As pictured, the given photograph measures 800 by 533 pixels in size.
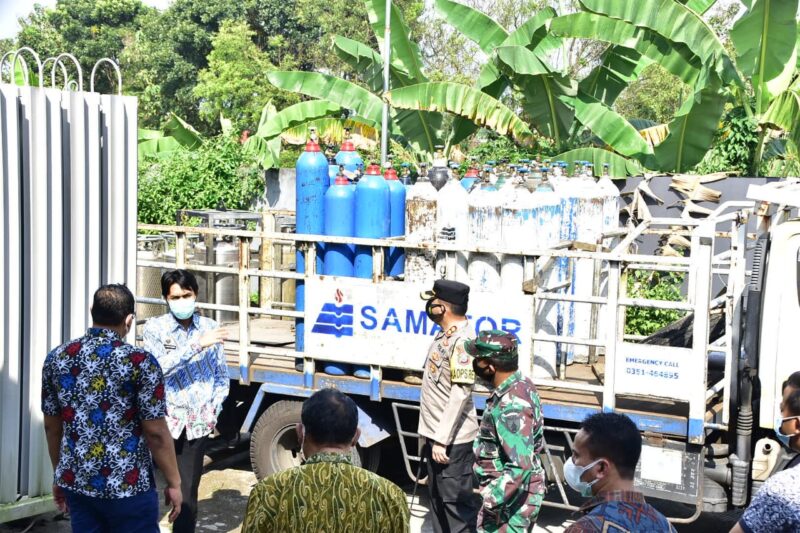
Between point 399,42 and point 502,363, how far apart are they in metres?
11.0

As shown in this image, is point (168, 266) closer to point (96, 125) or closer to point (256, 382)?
point (256, 382)

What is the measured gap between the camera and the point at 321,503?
2.76m

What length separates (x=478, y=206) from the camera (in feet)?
21.5

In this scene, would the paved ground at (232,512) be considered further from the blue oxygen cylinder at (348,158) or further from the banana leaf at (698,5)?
the banana leaf at (698,5)

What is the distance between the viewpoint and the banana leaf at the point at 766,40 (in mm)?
10719

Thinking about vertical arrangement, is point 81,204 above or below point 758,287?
above

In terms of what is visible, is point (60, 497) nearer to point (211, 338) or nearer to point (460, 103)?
point (211, 338)

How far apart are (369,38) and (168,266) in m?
20.4

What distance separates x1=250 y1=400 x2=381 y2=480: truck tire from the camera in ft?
22.5

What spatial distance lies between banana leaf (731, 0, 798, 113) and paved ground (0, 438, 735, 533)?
6.34 metres

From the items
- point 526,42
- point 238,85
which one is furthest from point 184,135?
point 526,42

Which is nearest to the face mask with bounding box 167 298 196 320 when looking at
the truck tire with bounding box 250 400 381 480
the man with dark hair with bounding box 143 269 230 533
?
the man with dark hair with bounding box 143 269 230 533

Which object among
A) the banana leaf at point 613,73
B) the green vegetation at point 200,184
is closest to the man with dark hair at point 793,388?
the banana leaf at point 613,73

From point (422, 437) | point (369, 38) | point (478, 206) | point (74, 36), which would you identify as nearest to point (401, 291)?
point (478, 206)
